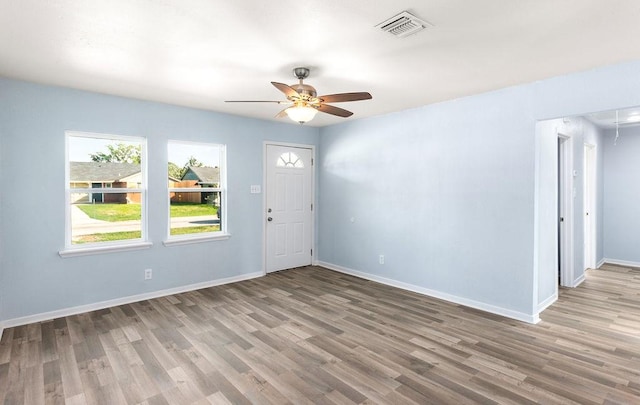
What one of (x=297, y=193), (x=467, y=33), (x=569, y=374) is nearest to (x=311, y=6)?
(x=467, y=33)

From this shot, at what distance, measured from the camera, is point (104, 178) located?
160 inches

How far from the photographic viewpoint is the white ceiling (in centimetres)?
206

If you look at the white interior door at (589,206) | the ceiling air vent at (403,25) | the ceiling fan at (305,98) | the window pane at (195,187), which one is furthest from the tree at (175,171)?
the white interior door at (589,206)

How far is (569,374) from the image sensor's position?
261 cm

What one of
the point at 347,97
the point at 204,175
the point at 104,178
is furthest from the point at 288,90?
the point at 104,178

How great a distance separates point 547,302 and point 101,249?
17.6 ft

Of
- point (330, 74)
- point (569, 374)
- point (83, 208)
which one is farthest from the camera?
point (83, 208)

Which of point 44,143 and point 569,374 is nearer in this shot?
point 569,374

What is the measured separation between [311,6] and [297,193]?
4.10m

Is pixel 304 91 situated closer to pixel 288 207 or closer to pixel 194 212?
pixel 194 212

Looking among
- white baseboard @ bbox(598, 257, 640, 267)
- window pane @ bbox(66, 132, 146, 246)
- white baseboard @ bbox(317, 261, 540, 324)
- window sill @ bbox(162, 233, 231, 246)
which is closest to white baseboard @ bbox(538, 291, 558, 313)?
white baseboard @ bbox(317, 261, 540, 324)

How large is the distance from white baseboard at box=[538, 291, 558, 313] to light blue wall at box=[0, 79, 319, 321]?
4036 mm

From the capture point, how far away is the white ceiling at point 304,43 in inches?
81.3

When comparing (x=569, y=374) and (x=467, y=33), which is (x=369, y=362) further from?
(x=467, y=33)
